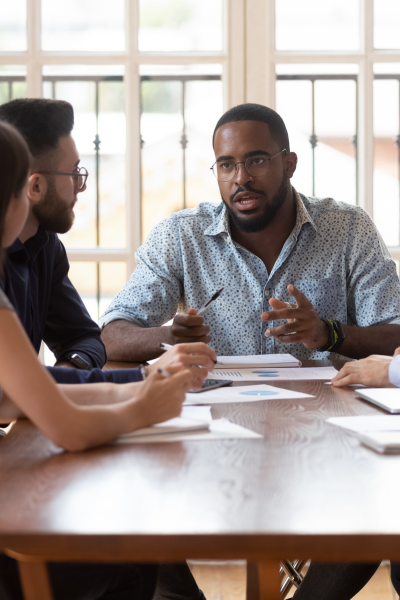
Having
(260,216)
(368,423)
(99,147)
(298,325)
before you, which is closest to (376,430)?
(368,423)

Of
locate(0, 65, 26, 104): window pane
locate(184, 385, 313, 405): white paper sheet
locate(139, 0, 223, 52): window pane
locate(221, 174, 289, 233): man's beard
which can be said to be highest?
locate(139, 0, 223, 52): window pane

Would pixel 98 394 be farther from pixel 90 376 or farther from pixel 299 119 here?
pixel 299 119

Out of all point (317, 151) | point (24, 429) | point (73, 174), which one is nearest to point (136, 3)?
point (317, 151)

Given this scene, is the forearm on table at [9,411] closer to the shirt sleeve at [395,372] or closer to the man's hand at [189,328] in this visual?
the man's hand at [189,328]

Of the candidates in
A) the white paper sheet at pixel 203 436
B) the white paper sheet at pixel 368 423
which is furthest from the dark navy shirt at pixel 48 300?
the white paper sheet at pixel 368 423

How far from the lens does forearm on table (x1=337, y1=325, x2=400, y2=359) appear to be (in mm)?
1825

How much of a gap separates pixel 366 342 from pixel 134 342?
697 mm

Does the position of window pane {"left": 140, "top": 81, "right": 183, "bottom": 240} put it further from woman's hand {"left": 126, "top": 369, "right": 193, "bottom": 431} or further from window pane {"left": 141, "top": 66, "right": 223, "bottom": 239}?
woman's hand {"left": 126, "top": 369, "right": 193, "bottom": 431}

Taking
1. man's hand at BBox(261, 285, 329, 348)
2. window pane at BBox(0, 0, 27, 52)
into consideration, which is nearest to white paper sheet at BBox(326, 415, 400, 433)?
man's hand at BBox(261, 285, 329, 348)

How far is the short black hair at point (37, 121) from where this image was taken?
5.26 feet

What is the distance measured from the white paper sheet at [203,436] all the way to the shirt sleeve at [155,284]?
1.05m

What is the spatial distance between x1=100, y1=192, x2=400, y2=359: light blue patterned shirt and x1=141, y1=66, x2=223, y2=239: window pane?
2.30ft

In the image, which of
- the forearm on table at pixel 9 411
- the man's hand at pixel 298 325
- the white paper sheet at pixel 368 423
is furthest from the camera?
the man's hand at pixel 298 325

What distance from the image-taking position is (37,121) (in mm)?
1616
